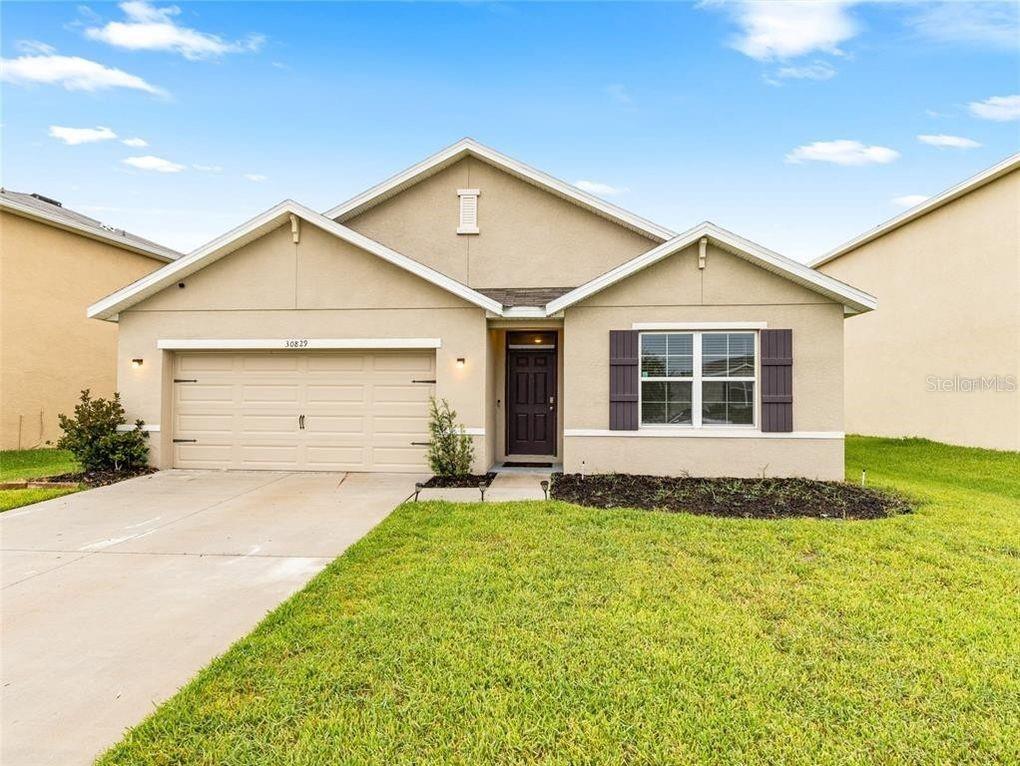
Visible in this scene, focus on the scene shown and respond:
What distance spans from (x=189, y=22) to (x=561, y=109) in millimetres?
8879

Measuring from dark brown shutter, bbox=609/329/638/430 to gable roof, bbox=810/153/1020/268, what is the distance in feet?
35.3

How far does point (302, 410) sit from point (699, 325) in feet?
22.9

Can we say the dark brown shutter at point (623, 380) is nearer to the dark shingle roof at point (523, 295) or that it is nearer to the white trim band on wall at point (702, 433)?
the white trim band on wall at point (702, 433)

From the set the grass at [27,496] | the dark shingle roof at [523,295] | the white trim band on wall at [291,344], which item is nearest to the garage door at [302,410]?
the white trim band on wall at [291,344]

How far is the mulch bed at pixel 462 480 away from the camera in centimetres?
807

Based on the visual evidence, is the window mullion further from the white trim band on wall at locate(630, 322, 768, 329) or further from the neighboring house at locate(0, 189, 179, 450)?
the neighboring house at locate(0, 189, 179, 450)

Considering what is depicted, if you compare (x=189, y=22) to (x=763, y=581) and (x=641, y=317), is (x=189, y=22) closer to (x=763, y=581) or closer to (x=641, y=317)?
(x=641, y=317)

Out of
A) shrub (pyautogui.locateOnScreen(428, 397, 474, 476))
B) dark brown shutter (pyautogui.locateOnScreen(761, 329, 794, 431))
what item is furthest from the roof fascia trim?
dark brown shutter (pyautogui.locateOnScreen(761, 329, 794, 431))

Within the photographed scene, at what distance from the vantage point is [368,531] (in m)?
5.72

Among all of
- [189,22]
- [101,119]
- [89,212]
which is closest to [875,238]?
[189,22]

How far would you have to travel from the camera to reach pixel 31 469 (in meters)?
9.70

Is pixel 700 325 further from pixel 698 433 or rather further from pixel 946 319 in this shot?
pixel 946 319

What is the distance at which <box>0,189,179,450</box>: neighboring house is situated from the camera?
38.2 feet

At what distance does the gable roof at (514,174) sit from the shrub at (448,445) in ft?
16.4
